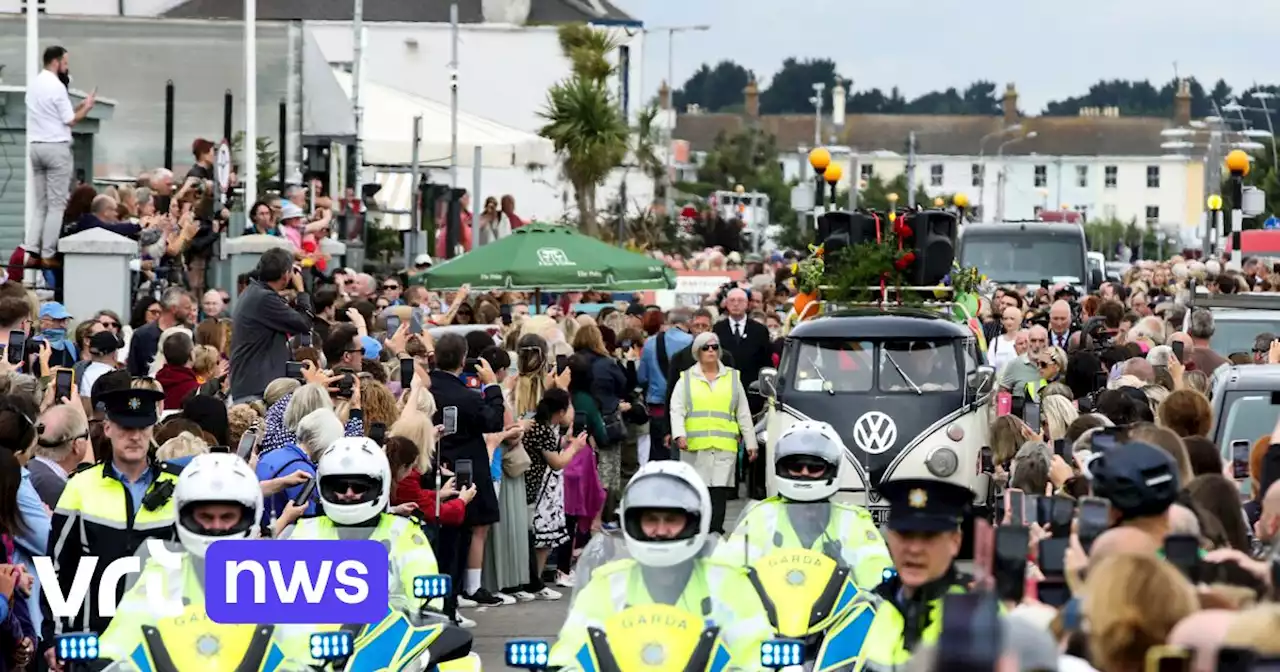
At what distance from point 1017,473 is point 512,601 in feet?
18.9

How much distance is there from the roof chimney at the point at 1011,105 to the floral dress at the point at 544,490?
156 metres

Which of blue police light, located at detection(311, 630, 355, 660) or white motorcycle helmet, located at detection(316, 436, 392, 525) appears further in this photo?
white motorcycle helmet, located at detection(316, 436, 392, 525)

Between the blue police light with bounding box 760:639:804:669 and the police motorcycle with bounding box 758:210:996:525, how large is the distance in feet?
32.5

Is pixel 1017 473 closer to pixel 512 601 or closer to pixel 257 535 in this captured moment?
pixel 257 535

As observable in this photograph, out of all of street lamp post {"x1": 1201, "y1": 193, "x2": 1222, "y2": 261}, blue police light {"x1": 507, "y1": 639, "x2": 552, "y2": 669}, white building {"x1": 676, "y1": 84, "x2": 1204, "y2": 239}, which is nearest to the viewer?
blue police light {"x1": 507, "y1": 639, "x2": 552, "y2": 669}

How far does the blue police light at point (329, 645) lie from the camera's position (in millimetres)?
8203

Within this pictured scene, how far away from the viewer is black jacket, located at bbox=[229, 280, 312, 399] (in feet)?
51.9

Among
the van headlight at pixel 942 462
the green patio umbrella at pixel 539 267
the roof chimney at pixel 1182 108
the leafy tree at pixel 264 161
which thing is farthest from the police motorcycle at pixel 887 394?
the roof chimney at pixel 1182 108

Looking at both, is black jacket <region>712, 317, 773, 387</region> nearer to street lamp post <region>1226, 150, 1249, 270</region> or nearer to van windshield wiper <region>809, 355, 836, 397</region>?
van windshield wiper <region>809, 355, 836, 397</region>

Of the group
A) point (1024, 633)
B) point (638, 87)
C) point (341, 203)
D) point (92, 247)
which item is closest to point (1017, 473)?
point (1024, 633)

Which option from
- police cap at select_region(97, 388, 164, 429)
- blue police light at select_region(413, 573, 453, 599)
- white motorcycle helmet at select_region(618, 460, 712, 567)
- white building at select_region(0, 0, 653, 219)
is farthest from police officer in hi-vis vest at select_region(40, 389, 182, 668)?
white building at select_region(0, 0, 653, 219)

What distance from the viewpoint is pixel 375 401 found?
1425 centimetres

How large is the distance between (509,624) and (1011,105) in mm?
159589

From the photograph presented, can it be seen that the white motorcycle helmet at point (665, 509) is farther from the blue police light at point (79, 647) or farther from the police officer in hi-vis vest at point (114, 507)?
the police officer in hi-vis vest at point (114, 507)
